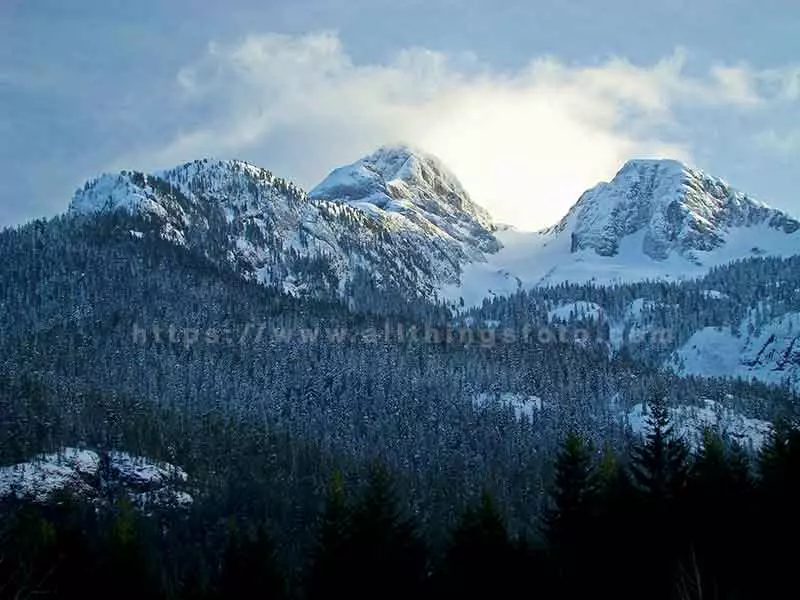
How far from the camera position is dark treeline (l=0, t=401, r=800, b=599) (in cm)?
3203

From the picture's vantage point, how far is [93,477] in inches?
5738

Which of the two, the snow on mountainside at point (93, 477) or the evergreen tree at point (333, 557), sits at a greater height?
the evergreen tree at point (333, 557)

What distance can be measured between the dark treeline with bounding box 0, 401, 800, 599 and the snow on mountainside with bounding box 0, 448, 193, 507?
350 feet

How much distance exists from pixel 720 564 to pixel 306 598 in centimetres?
1597

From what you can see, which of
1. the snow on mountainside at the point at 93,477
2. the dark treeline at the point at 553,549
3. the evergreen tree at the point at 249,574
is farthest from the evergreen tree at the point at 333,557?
the snow on mountainside at the point at 93,477

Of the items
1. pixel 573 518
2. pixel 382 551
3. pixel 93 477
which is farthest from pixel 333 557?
pixel 93 477

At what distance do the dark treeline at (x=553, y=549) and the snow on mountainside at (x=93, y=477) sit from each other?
10678 centimetres

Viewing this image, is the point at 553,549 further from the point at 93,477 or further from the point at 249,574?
the point at 93,477

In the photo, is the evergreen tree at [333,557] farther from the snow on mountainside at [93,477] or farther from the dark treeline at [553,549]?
the snow on mountainside at [93,477]

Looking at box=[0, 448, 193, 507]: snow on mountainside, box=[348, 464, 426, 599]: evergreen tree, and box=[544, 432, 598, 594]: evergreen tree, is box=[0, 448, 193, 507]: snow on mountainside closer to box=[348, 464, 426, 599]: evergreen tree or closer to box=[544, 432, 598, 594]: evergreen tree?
box=[348, 464, 426, 599]: evergreen tree

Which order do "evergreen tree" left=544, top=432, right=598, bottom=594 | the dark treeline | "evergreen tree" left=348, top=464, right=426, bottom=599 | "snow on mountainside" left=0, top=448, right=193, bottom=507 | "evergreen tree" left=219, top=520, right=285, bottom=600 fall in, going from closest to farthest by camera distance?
"evergreen tree" left=348, top=464, right=426, bottom=599, "evergreen tree" left=219, top=520, right=285, bottom=600, the dark treeline, "evergreen tree" left=544, top=432, right=598, bottom=594, "snow on mountainside" left=0, top=448, right=193, bottom=507

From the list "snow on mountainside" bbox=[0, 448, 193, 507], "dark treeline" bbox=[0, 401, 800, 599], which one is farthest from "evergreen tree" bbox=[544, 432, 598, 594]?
"snow on mountainside" bbox=[0, 448, 193, 507]

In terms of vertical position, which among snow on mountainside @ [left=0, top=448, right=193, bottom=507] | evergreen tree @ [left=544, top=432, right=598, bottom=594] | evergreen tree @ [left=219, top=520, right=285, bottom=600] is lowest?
snow on mountainside @ [left=0, top=448, right=193, bottom=507]

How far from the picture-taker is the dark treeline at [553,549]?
3203cm
